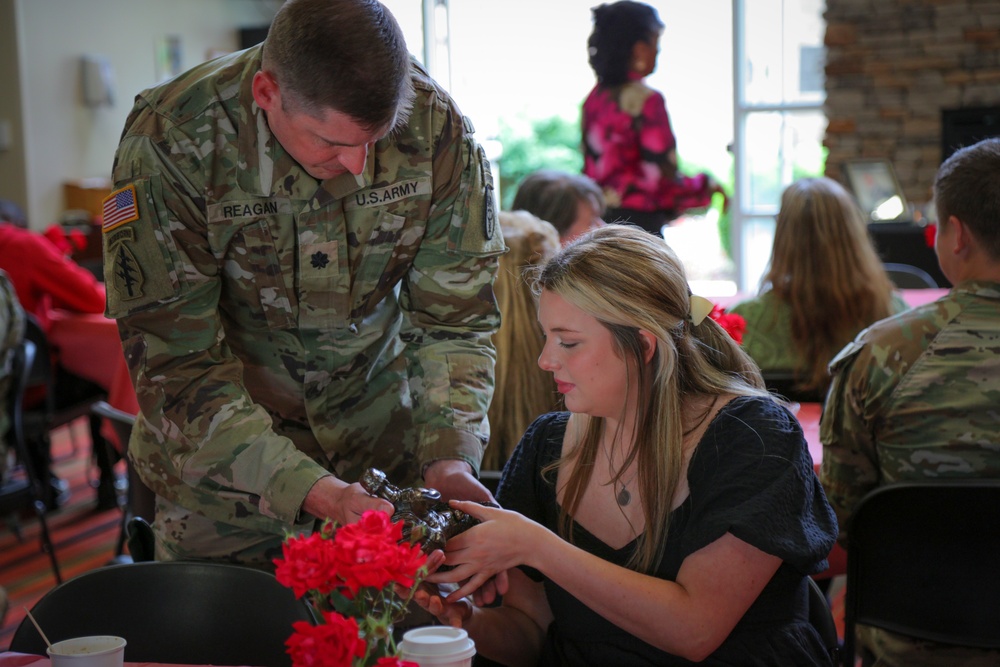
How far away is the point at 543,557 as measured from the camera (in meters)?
1.47

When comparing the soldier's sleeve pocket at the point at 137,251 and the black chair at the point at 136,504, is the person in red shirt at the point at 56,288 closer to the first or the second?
the black chair at the point at 136,504

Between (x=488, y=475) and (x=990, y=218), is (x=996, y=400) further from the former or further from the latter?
(x=488, y=475)

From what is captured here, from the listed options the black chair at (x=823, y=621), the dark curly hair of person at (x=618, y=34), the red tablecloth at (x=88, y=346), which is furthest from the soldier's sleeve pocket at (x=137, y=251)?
the red tablecloth at (x=88, y=346)

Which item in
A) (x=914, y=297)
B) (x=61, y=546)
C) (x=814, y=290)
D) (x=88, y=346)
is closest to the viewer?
(x=814, y=290)

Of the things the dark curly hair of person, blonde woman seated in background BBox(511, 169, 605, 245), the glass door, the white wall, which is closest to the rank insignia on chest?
blonde woman seated in background BBox(511, 169, 605, 245)

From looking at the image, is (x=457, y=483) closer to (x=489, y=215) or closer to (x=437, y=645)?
(x=489, y=215)

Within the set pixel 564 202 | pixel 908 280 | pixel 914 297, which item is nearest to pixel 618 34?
pixel 564 202

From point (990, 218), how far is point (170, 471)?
159 centimetres

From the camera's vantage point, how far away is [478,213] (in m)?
1.84

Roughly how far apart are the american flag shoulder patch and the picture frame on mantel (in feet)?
18.2

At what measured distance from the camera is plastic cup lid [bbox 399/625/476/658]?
104 centimetres

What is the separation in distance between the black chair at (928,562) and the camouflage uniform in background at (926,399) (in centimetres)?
7

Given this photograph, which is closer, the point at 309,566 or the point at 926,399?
the point at 309,566

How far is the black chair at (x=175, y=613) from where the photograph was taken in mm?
1512
